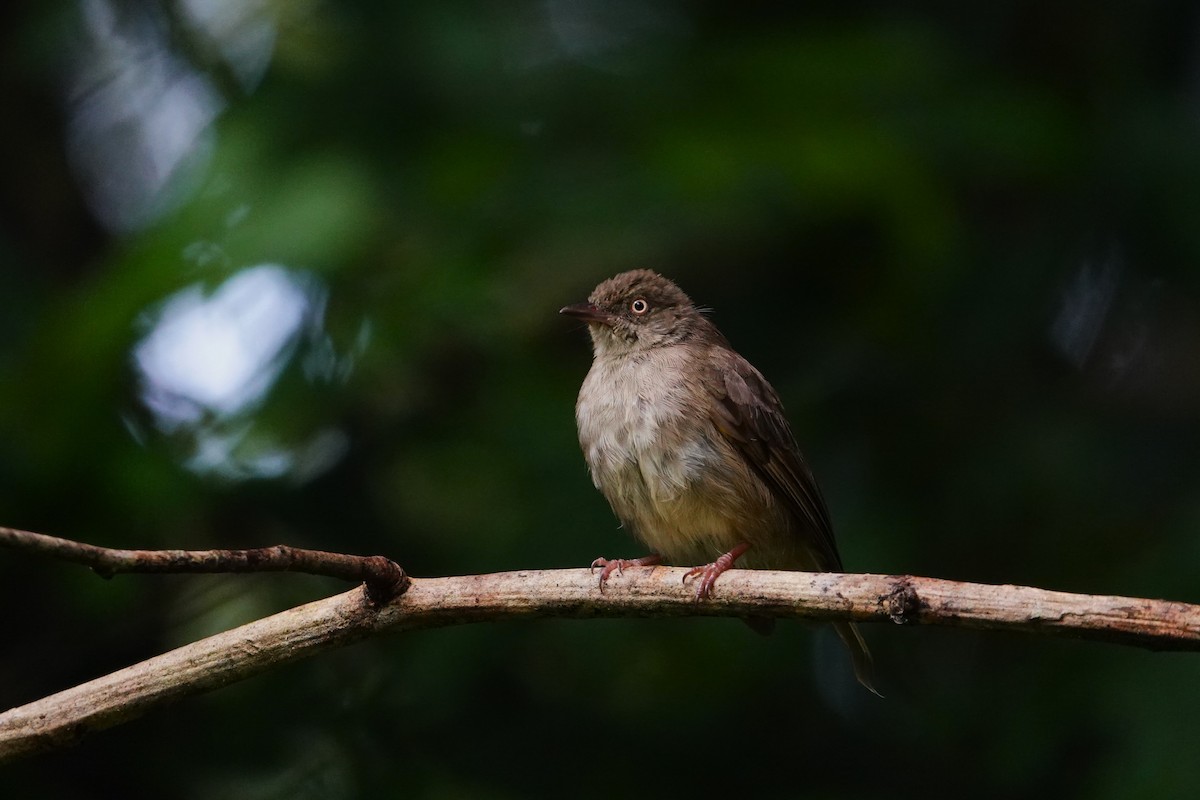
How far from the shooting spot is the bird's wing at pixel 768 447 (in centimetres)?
579

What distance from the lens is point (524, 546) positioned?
5797 millimetres

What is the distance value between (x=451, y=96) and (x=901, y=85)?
6.34 feet

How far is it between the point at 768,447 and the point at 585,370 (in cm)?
136

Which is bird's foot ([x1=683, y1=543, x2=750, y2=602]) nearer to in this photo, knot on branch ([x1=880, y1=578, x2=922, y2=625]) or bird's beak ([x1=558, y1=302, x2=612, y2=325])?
knot on branch ([x1=880, y1=578, x2=922, y2=625])

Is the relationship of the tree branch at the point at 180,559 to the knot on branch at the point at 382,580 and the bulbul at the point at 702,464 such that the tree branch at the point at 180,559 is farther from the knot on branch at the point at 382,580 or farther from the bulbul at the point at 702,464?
the bulbul at the point at 702,464

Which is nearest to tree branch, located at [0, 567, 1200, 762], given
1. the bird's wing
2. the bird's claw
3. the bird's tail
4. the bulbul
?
the bird's claw

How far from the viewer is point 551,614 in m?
3.96

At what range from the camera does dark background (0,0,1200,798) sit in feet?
17.4

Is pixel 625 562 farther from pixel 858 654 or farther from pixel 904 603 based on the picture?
pixel 904 603

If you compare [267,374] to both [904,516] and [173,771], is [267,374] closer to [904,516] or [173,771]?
[173,771]

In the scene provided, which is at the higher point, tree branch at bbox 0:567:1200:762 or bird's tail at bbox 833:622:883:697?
tree branch at bbox 0:567:1200:762

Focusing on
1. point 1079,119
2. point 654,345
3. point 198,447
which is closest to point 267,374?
point 198,447

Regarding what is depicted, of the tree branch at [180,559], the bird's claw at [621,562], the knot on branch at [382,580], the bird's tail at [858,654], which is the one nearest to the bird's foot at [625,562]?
the bird's claw at [621,562]

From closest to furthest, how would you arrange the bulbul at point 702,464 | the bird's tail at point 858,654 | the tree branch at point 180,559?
1. the tree branch at point 180,559
2. the bulbul at point 702,464
3. the bird's tail at point 858,654
